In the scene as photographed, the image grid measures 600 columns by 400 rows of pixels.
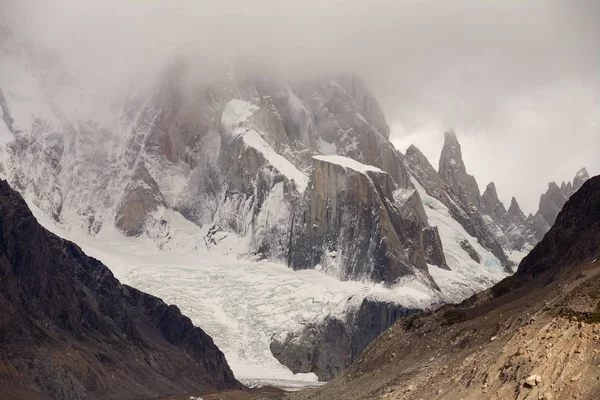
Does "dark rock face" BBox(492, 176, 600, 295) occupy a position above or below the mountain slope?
→ above

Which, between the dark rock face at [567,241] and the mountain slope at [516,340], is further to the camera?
the dark rock face at [567,241]

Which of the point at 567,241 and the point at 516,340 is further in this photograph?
the point at 567,241

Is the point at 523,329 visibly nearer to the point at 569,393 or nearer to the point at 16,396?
the point at 569,393

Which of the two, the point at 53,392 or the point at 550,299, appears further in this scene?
the point at 53,392

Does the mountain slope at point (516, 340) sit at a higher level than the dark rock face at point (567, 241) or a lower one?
lower

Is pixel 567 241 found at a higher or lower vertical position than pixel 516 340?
higher

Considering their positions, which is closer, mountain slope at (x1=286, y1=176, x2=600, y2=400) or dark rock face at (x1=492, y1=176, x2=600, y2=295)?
mountain slope at (x1=286, y1=176, x2=600, y2=400)

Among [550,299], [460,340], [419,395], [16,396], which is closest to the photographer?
[419,395]

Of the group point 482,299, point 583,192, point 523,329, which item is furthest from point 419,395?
point 583,192
